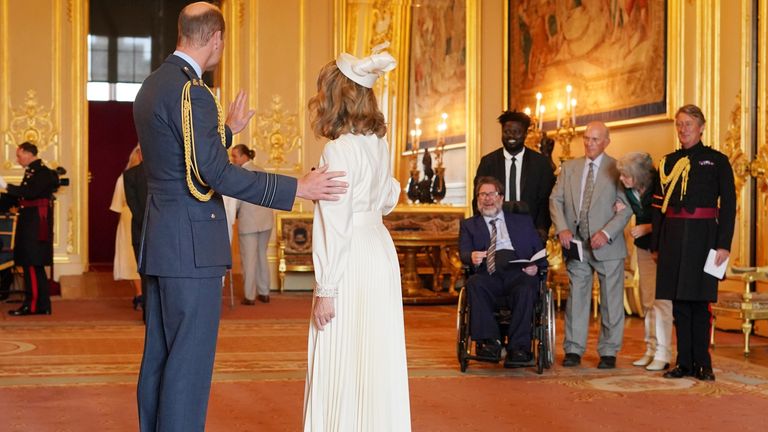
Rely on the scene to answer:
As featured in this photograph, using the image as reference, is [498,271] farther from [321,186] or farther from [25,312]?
[25,312]

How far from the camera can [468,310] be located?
679 cm

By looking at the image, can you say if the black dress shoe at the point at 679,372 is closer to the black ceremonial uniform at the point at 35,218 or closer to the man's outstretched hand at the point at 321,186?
the man's outstretched hand at the point at 321,186

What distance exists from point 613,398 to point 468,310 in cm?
121

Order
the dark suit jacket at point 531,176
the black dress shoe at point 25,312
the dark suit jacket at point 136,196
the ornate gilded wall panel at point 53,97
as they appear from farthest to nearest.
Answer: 1. the ornate gilded wall panel at point 53,97
2. the black dress shoe at point 25,312
3. the dark suit jacket at point 136,196
4. the dark suit jacket at point 531,176

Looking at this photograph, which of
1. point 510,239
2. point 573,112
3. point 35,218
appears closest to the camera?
point 510,239

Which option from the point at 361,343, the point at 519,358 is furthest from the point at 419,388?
the point at 361,343

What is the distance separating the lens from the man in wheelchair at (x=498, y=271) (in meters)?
6.71

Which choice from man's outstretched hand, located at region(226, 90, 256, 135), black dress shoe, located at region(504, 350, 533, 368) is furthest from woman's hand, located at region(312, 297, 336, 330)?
black dress shoe, located at region(504, 350, 533, 368)

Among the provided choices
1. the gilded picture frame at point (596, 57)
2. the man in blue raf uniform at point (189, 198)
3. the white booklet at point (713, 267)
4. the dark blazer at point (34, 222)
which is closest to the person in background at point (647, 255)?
the white booklet at point (713, 267)

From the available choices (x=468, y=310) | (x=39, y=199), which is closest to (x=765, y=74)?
(x=468, y=310)

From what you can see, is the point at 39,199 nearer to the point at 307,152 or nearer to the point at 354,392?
the point at 307,152

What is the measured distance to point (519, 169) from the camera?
7.51 m

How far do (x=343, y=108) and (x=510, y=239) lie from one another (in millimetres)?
3431

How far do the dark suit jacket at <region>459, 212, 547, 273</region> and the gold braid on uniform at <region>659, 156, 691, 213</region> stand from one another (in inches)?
33.1
